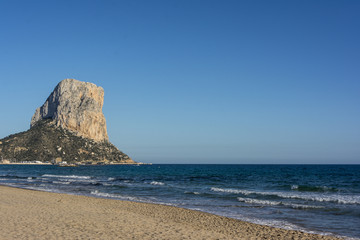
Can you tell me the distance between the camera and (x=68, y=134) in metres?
157

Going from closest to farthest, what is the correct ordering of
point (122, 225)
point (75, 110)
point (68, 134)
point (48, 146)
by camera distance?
point (122, 225) < point (48, 146) < point (68, 134) < point (75, 110)

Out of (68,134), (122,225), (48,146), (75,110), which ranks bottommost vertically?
(122,225)

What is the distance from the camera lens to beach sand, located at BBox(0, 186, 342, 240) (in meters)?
12.3

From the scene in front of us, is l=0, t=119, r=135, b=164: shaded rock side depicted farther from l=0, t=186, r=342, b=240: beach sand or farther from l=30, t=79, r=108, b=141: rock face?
l=0, t=186, r=342, b=240: beach sand

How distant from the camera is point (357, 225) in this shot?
15961 millimetres

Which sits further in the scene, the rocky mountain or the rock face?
the rock face

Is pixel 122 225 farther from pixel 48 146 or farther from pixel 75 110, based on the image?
pixel 75 110

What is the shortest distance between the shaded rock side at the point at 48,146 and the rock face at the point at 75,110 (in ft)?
16.5

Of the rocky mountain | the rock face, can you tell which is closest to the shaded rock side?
the rocky mountain

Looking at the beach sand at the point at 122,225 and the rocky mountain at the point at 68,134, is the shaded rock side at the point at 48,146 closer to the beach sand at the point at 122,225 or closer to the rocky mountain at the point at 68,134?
the rocky mountain at the point at 68,134

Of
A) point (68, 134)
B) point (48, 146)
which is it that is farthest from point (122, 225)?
point (68, 134)

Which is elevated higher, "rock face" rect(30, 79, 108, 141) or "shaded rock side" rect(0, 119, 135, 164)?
"rock face" rect(30, 79, 108, 141)

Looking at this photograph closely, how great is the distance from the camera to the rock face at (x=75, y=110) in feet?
529

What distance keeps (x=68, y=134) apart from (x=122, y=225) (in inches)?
6023
